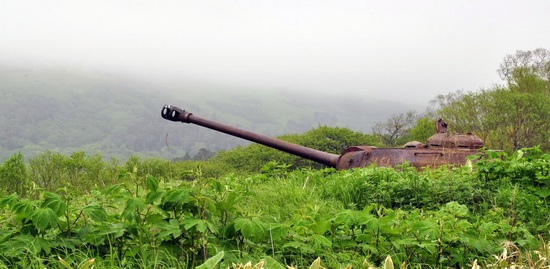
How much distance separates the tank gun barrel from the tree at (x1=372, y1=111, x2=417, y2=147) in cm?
2707

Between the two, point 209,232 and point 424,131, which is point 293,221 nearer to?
point 209,232

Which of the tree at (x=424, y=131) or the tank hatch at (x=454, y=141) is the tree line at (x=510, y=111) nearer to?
the tree at (x=424, y=131)

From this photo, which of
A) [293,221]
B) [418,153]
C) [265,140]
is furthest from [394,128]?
[293,221]

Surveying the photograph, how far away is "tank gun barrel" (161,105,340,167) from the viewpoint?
10.7 meters

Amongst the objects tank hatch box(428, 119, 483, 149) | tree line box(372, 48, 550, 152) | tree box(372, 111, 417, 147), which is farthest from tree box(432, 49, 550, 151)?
tank hatch box(428, 119, 483, 149)

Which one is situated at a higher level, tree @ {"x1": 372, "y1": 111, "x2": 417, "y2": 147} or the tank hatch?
the tank hatch

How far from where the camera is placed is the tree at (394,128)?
38562mm

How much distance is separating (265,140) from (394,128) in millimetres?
29791

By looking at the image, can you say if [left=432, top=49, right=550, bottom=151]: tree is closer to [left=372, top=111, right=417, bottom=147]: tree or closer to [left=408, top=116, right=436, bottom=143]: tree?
[left=408, top=116, right=436, bottom=143]: tree

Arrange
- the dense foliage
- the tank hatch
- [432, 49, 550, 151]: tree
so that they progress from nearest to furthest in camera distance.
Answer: the dense foliage < the tank hatch < [432, 49, 550, 151]: tree

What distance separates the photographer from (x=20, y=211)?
2.75 metres

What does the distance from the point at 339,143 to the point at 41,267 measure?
26167 millimetres

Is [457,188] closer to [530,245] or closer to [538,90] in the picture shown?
[530,245]

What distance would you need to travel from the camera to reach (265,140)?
37.8ft
